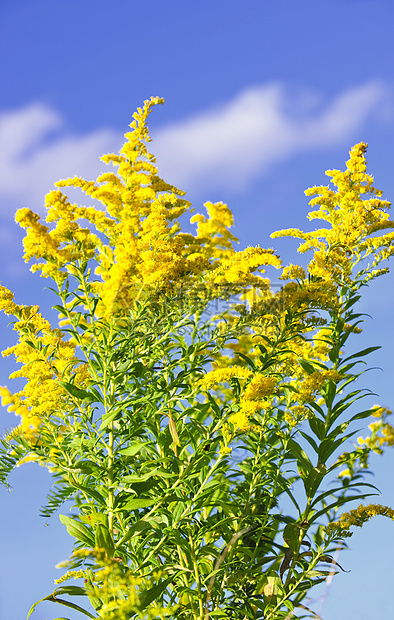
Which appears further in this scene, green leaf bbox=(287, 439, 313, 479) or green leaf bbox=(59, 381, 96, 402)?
green leaf bbox=(287, 439, 313, 479)

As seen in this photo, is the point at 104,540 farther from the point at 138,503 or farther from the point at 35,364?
the point at 35,364

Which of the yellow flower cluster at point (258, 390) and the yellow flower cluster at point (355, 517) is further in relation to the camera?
the yellow flower cluster at point (355, 517)

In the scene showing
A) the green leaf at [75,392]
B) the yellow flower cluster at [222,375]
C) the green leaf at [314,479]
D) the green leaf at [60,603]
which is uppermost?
the green leaf at [75,392]

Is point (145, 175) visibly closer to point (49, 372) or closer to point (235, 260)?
point (235, 260)

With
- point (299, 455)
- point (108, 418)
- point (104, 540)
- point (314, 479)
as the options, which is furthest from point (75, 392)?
point (314, 479)

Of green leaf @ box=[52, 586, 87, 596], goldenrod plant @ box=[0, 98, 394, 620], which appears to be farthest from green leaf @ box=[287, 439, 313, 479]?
green leaf @ box=[52, 586, 87, 596]

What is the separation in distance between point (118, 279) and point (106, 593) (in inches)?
85.4

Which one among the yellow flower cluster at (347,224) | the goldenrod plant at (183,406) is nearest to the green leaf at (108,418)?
the goldenrod plant at (183,406)

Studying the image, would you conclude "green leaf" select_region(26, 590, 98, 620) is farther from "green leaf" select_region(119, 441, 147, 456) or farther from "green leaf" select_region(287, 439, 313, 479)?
"green leaf" select_region(287, 439, 313, 479)

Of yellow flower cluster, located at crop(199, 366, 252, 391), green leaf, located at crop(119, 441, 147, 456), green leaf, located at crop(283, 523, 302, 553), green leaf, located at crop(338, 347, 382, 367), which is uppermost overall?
green leaf, located at crop(338, 347, 382, 367)

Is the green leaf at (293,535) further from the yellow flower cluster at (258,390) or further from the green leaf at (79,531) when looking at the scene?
the green leaf at (79,531)

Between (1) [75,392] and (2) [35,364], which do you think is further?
(2) [35,364]

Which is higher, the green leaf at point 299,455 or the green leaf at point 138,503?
the green leaf at point 299,455

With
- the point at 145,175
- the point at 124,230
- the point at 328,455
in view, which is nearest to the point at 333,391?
the point at 328,455
